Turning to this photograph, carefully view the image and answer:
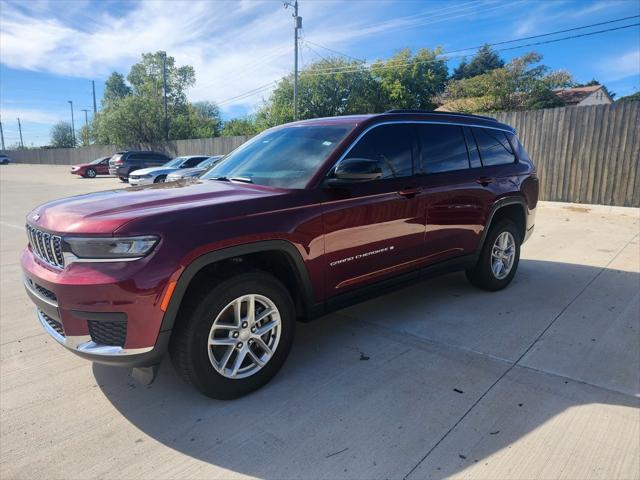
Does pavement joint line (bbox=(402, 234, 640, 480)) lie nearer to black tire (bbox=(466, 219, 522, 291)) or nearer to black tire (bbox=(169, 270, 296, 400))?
black tire (bbox=(466, 219, 522, 291))

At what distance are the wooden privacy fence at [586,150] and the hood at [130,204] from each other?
11049 millimetres

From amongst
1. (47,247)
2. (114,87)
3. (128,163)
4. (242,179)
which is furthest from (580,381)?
(114,87)

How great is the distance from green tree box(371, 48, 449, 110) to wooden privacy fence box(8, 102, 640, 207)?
1018 inches

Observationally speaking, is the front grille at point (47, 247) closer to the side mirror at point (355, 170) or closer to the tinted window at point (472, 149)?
the side mirror at point (355, 170)

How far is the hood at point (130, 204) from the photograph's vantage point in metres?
Answer: 2.45

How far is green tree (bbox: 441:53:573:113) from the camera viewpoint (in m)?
30.3

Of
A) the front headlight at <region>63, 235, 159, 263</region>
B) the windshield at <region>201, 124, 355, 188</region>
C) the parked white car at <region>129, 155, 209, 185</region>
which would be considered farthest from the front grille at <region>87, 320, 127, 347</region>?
the parked white car at <region>129, 155, 209, 185</region>

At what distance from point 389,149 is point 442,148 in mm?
780

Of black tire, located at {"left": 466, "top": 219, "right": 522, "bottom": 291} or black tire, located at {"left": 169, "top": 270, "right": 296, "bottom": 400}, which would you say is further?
black tire, located at {"left": 466, "top": 219, "right": 522, "bottom": 291}

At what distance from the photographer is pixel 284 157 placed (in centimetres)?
360

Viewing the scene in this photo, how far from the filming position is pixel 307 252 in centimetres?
305

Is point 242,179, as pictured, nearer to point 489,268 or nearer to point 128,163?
point 489,268

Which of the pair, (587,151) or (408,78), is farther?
(408,78)

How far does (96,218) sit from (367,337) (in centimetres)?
234
